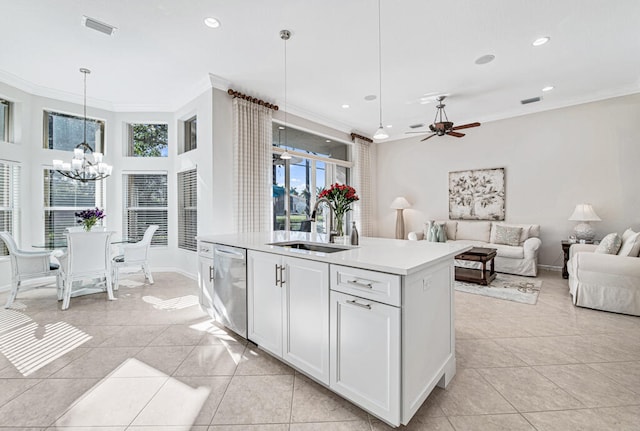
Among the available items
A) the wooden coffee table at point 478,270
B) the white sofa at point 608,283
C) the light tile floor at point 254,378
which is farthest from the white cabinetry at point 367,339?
the white sofa at point 608,283

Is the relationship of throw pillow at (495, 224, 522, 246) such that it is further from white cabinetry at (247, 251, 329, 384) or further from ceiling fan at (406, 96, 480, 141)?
white cabinetry at (247, 251, 329, 384)

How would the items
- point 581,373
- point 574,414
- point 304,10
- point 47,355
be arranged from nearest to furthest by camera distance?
point 574,414, point 581,373, point 47,355, point 304,10

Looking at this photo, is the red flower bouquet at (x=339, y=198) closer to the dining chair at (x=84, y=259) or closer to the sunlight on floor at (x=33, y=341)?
the sunlight on floor at (x=33, y=341)

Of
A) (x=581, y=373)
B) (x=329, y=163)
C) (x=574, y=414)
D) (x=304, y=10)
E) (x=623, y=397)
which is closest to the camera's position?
(x=574, y=414)

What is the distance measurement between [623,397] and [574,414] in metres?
0.47

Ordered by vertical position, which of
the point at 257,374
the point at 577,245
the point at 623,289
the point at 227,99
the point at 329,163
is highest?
the point at 227,99

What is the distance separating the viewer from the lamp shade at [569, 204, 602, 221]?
15.0 feet

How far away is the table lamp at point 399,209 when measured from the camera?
22.4 ft

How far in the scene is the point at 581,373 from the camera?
2.04 meters

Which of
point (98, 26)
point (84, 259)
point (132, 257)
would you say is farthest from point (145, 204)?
point (98, 26)

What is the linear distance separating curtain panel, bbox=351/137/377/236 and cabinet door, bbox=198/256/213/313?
4558mm

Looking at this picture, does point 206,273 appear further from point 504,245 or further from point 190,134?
point 504,245

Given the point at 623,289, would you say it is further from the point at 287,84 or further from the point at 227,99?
the point at 227,99

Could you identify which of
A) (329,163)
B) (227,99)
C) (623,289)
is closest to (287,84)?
(227,99)
